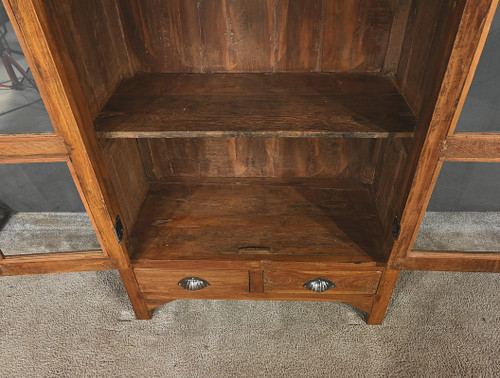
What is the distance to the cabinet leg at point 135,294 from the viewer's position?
1155 mm

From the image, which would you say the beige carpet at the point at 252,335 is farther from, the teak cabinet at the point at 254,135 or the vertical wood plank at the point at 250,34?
the vertical wood plank at the point at 250,34

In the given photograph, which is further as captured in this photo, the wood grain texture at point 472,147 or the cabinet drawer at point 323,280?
the cabinet drawer at point 323,280

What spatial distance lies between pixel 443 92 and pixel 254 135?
0.43 m

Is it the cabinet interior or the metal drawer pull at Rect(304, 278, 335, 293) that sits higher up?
the cabinet interior

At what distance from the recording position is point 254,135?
3.00ft

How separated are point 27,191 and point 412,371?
136 cm

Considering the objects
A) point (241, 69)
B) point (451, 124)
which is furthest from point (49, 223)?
point (451, 124)

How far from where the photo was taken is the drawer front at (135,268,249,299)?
3.82ft

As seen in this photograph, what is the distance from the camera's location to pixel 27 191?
46.1 inches

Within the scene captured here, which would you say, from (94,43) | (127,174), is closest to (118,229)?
(127,174)

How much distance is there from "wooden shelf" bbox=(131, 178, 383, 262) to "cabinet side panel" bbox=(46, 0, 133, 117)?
453 millimetres

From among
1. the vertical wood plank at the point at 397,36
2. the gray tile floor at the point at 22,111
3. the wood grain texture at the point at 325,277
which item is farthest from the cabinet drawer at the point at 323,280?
the gray tile floor at the point at 22,111

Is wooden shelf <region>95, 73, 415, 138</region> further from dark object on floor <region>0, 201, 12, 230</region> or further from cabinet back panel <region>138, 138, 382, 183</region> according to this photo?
dark object on floor <region>0, 201, 12, 230</region>

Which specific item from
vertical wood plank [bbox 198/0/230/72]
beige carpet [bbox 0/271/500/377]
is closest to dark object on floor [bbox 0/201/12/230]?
beige carpet [bbox 0/271/500/377]
